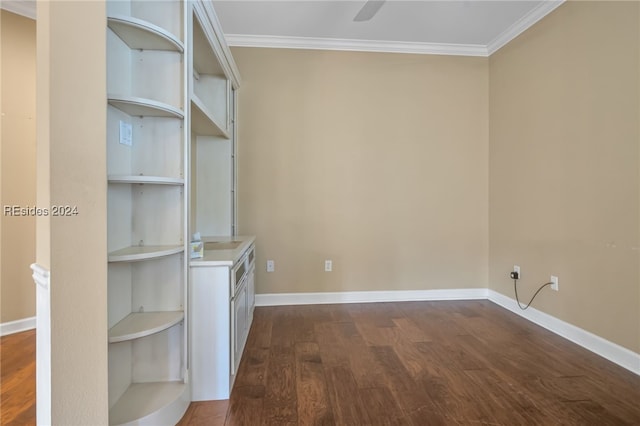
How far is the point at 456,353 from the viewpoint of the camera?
86.0 inches

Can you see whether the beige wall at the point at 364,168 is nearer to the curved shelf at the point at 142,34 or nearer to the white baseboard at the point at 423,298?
the white baseboard at the point at 423,298

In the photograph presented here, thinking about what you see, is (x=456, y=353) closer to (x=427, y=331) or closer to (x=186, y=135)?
(x=427, y=331)

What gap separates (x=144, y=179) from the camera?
4.52ft

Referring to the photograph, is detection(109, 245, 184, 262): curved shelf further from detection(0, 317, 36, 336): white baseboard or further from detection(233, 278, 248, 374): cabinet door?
detection(0, 317, 36, 336): white baseboard

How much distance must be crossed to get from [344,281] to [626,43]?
289 centimetres

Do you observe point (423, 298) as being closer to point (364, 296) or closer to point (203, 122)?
point (364, 296)

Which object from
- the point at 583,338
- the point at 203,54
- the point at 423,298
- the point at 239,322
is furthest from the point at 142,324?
the point at 583,338

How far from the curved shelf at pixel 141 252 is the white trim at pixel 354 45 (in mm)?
2445

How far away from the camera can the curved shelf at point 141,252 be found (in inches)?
52.0

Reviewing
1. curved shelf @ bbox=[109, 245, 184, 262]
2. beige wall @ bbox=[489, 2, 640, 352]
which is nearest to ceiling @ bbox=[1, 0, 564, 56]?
beige wall @ bbox=[489, 2, 640, 352]

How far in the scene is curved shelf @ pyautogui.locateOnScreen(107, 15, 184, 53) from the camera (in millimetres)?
1324

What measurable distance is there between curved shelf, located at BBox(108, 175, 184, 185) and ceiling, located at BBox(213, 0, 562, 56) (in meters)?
1.89

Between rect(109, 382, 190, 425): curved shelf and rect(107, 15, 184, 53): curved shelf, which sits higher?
rect(107, 15, 184, 53): curved shelf

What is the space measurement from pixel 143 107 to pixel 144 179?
13.7 inches
